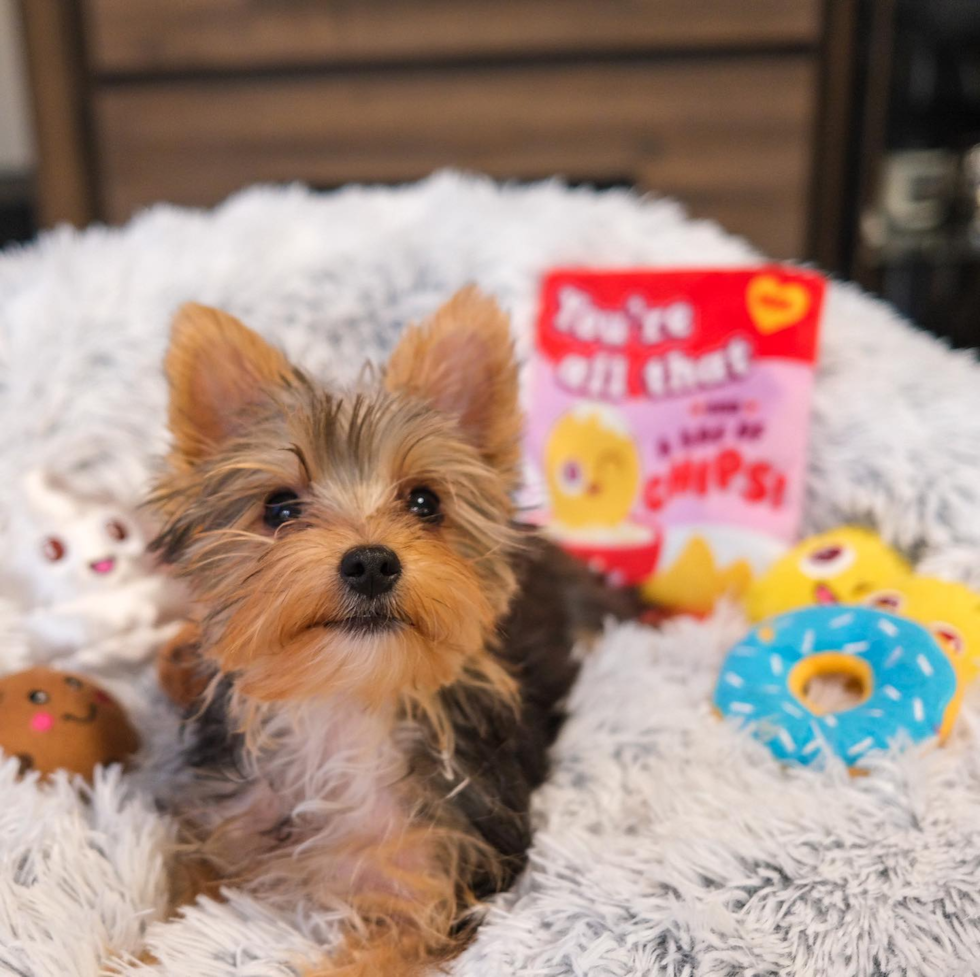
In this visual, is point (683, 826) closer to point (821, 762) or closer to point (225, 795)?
point (821, 762)

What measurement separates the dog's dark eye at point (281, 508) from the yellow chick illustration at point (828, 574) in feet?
3.64

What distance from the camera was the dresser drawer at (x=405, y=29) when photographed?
3580 millimetres

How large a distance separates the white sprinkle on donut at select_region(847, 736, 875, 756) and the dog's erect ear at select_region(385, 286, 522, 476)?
2.34 feet

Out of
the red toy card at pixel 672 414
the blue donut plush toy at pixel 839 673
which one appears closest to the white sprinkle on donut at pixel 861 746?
the blue donut plush toy at pixel 839 673

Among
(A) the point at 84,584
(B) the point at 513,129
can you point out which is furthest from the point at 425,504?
(B) the point at 513,129

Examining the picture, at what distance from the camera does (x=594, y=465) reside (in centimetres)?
258

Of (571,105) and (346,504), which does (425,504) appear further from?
(571,105)

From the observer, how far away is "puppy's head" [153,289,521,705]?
55.9 inches

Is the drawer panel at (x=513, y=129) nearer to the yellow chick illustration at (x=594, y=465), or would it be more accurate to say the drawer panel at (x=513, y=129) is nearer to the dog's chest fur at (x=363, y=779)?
the yellow chick illustration at (x=594, y=465)

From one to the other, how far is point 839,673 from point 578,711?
49 centimetres

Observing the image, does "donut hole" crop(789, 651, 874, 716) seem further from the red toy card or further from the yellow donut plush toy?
the red toy card

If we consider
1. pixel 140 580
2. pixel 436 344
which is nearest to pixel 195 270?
pixel 140 580

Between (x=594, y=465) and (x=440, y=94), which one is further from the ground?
(x=440, y=94)

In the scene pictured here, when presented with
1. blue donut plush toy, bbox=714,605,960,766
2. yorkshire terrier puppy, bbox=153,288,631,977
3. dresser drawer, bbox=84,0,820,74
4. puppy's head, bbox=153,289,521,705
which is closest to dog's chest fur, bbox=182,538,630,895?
yorkshire terrier puppy, bbox=153,288,631,977
